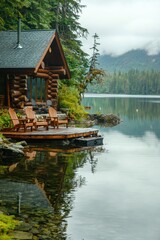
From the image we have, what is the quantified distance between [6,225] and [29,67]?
17.1 m

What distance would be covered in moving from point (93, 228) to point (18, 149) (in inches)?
345

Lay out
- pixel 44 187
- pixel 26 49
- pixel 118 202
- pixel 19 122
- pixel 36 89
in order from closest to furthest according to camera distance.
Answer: pixel 118 202
pixel 44 187
pixel 19 122
pixel 26 49
pixel 36 89

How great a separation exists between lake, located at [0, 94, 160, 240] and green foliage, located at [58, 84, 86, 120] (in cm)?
1591

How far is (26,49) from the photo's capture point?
25.9 m

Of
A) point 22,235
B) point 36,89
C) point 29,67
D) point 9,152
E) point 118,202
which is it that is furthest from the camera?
point 36,89

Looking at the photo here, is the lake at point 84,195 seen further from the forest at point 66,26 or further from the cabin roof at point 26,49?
the forest at point 66,26

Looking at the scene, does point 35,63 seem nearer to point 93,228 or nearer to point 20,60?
point 20,60

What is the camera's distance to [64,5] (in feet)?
132

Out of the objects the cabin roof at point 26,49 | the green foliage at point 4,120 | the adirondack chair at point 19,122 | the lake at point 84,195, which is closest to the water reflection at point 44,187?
the lake at point 84,195

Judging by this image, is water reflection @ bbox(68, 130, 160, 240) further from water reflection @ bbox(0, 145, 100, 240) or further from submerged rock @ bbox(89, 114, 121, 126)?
submerged rock @ bbox(89, 114, 121, 126)

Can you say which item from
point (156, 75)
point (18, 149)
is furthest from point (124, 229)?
point (156, 75)

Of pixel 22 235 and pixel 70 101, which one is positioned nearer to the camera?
pixel 22 235

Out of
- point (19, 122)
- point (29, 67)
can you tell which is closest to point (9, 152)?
point (19, 122)

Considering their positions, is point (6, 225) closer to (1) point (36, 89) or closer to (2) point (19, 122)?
(2) point (19, 122)
